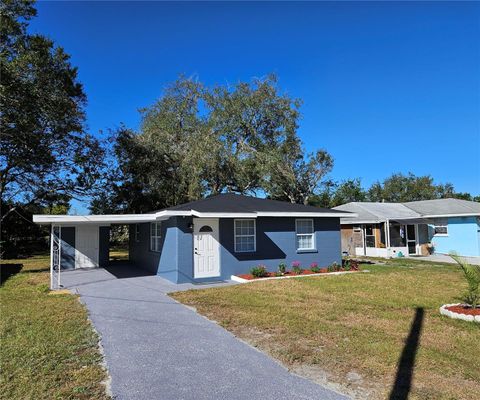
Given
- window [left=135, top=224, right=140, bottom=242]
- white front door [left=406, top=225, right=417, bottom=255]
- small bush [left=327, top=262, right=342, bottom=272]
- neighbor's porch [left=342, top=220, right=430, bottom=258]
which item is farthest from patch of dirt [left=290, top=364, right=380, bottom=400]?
white front door [left=406, top=225, right=417, bottom=255]

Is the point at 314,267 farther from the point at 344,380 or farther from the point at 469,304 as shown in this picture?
the point at 344,380

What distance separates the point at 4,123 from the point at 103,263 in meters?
8.35

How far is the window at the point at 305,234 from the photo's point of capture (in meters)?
14.8

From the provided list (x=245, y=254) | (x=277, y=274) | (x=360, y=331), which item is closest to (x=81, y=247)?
(x=245, y=254)

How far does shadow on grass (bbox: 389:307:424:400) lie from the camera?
4191 mm

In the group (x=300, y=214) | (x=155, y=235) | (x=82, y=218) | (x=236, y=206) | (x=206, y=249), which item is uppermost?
(x=236, y=206)

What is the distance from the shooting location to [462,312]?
296 inches

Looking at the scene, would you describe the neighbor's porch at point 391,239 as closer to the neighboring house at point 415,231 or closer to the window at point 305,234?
the neighboring house at point 415,231

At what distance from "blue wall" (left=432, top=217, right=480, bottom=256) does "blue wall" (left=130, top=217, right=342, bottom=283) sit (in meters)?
11.6

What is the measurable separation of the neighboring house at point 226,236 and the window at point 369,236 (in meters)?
9.01

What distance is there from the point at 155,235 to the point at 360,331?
34.7 feet

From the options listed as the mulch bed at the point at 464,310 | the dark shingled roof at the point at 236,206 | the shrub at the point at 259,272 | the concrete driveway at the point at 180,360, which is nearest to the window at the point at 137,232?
the dark shingled roof at the point at 236,206

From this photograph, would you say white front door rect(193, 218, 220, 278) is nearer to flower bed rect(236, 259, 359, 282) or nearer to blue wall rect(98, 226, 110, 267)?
flower bed rect(236, 259, 359, 282)

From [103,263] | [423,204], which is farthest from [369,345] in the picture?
[423,204]
